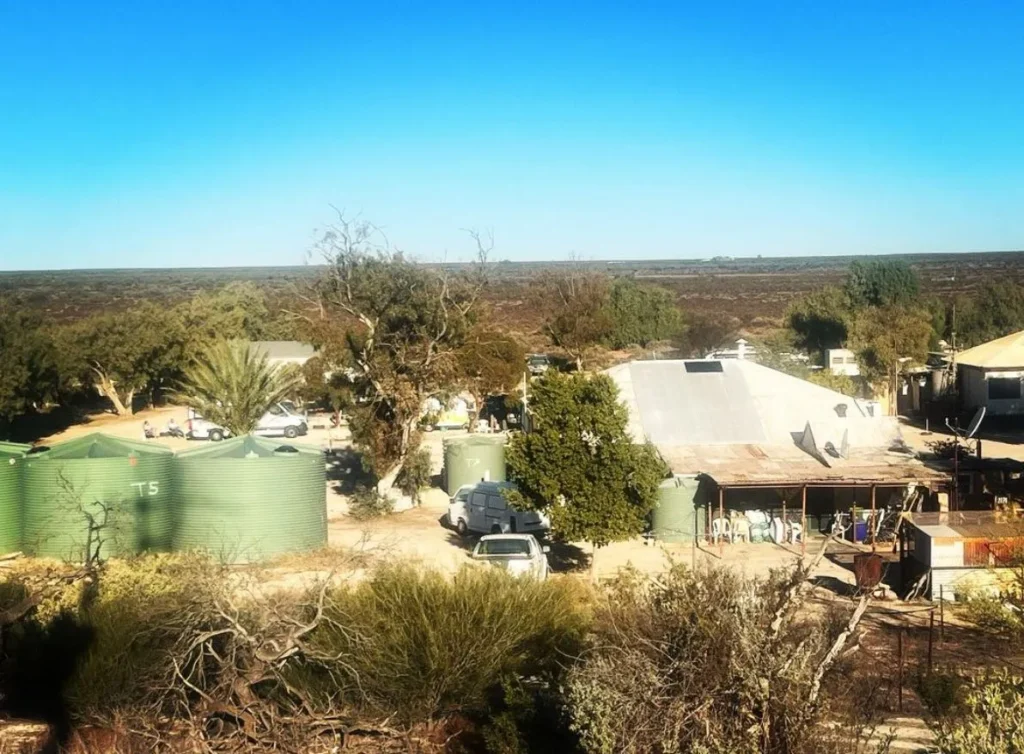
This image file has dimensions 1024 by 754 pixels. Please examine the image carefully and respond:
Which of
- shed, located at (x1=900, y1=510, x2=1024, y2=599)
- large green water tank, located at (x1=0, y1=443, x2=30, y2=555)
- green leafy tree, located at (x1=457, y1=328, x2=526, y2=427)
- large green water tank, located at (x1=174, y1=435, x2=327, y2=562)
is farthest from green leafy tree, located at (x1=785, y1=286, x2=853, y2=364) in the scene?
large green water tank, located at (x1=0, y1=443, x2=30, y2=555)

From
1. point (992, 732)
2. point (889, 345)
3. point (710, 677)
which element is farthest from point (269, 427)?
point (992, 732)

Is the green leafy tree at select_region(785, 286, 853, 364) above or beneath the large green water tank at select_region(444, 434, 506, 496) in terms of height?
above

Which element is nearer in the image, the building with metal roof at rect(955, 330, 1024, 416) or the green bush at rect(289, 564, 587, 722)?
the green bush at rect(289, 564, 587, 722)

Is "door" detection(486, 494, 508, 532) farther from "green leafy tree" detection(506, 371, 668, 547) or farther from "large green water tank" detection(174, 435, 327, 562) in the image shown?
"large green water tank" detection(174, 435, 327, 562)

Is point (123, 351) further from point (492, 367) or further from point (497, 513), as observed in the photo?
point (497, 513)

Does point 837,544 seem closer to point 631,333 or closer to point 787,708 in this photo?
point 787,708

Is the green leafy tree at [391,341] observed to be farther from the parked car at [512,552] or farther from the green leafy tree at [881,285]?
the green leafy tree at [881,285]

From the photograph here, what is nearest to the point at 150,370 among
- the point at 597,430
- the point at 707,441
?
the point at 707,441

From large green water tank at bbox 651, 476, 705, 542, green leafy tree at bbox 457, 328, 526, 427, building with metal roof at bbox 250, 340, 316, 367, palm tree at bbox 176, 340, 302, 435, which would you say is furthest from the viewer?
building with metal roof at bbox 250, 340, 316, 367
